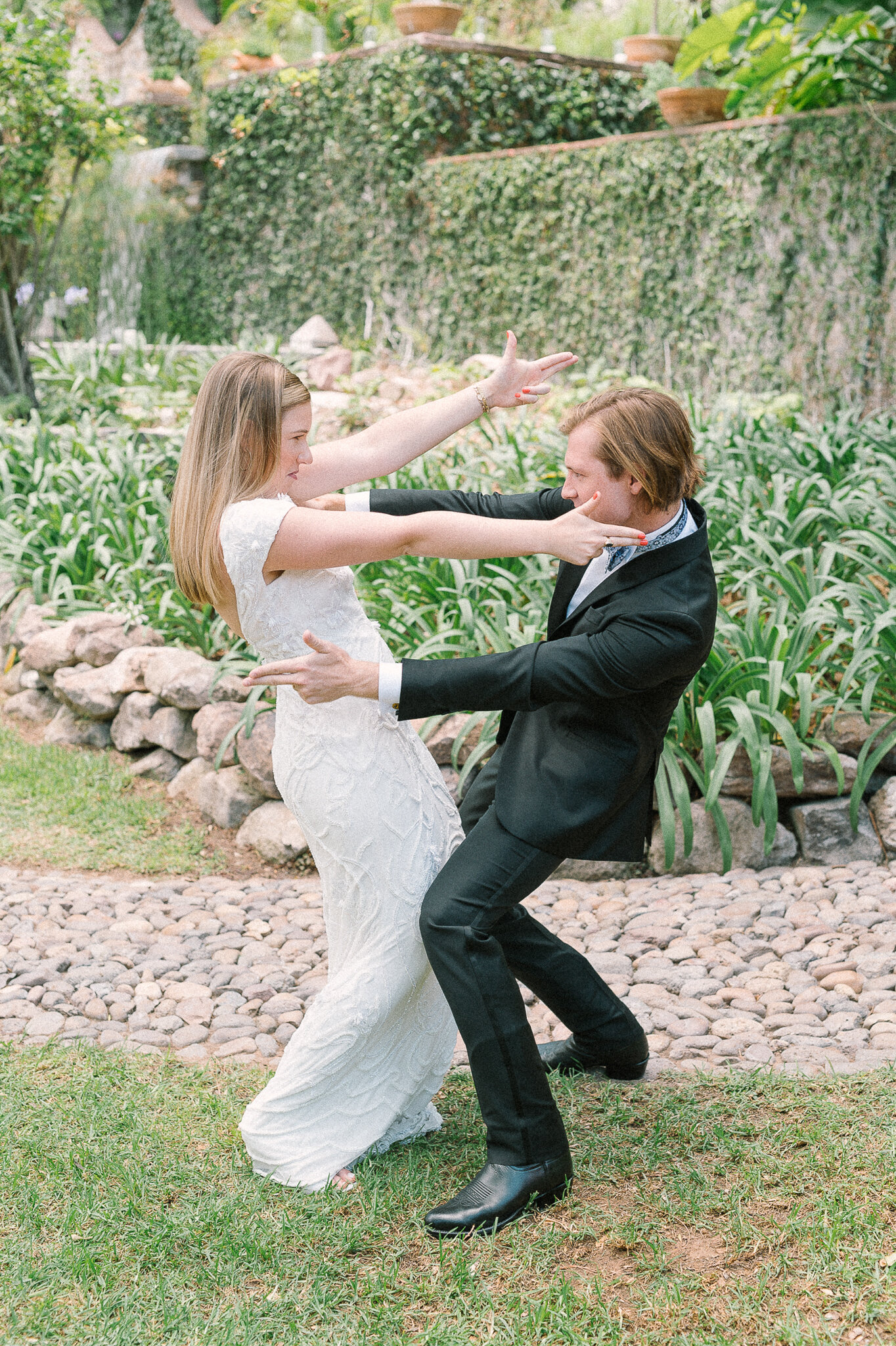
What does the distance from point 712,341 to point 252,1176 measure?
8.12 meters

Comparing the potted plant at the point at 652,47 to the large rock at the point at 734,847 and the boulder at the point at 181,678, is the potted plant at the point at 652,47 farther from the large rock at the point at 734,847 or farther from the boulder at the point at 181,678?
the large rock at the point at 734,847

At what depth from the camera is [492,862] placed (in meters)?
2.33

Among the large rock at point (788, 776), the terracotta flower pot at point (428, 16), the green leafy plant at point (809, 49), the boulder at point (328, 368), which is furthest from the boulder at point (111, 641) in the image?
the terracotta flower pot at point (428, 16)

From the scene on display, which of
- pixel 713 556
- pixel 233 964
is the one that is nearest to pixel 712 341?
pixel 713 556

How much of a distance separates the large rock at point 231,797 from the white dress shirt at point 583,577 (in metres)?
2.13

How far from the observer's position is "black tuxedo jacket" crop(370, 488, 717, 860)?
85.5 inches

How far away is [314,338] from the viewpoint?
1213cm

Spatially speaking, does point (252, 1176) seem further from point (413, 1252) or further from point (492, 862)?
point (492, 862)

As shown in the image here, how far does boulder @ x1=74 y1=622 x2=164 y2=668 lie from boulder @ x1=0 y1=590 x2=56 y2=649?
0.42 metres

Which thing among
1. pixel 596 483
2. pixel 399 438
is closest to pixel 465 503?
pixel 399 438

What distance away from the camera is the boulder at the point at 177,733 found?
499 centimetres

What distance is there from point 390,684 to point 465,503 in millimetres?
688

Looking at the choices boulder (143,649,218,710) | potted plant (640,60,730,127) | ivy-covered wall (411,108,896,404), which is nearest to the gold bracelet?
boulder (143,649,218,710)

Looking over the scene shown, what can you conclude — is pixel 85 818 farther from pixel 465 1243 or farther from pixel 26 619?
pixel 465 1243
